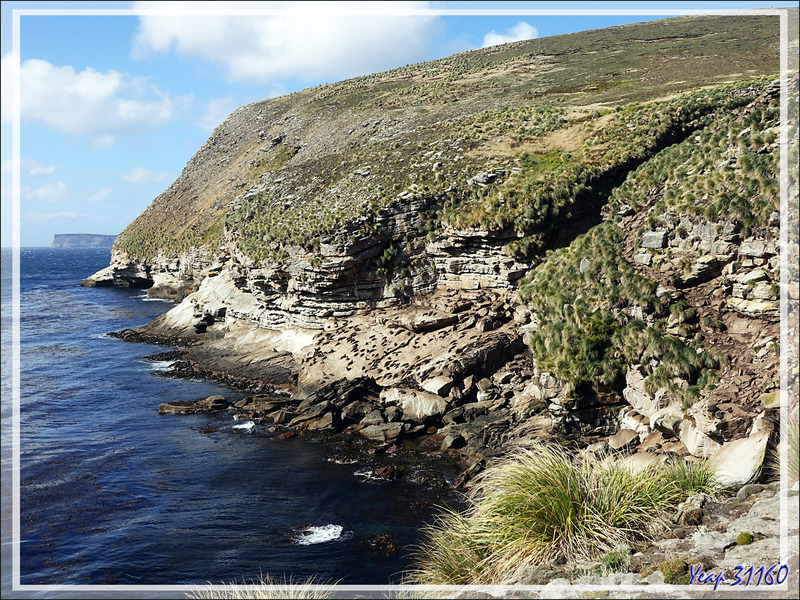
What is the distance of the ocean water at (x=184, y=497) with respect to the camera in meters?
17.8

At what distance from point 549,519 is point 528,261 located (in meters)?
22.9

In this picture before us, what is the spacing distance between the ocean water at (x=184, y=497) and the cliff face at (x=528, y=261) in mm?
3813

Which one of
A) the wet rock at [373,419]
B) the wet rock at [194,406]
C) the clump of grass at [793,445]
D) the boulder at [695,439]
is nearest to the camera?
the clump of grass at [793,445]

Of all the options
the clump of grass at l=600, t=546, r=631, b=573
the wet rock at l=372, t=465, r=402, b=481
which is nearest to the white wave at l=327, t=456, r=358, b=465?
the wet rock at l=372, t=465, r=402, b=481

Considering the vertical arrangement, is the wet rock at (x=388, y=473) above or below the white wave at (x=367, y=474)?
above

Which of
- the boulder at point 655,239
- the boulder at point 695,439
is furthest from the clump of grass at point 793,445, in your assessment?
the boulder at point 655,239

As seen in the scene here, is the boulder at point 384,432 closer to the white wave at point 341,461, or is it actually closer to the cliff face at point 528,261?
the cliff face at point 528,261

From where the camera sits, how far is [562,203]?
109 feet

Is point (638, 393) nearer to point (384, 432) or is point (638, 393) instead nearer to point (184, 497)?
point (384, 432)

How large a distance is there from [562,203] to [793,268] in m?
23.0

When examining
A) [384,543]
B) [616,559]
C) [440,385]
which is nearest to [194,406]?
[440,385]

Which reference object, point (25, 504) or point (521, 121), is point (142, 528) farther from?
point (521, 121)

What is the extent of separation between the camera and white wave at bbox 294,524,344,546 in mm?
19383

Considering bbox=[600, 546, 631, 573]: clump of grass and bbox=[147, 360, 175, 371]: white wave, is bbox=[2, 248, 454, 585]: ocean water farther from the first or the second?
bbox=[600, 546, 631, 573]: clump of grass
